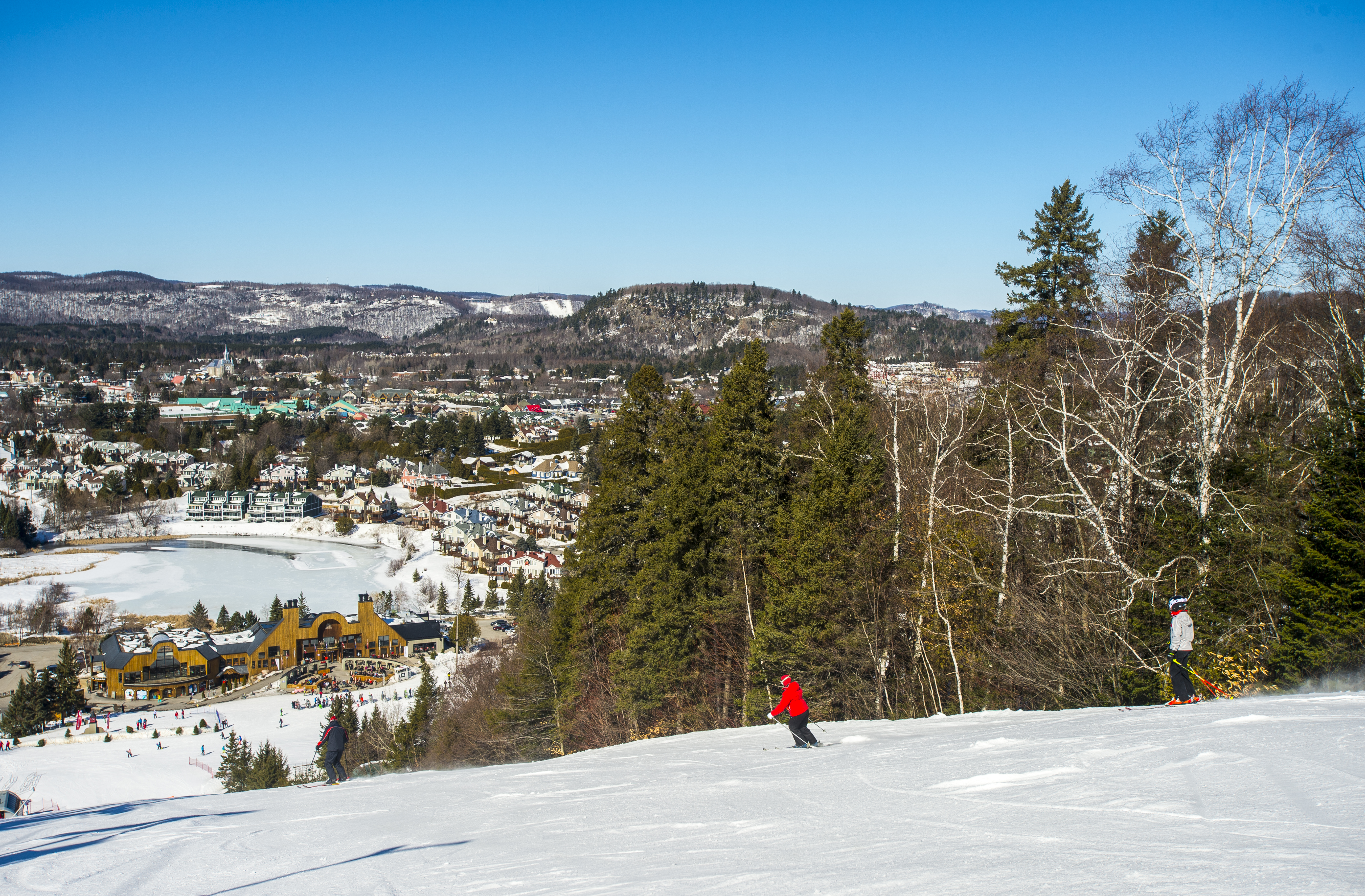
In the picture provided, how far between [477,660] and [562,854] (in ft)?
98.9

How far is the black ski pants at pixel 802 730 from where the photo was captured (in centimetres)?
864

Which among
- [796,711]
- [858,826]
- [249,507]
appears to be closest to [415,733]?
[796,711]

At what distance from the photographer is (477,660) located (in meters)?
33.3

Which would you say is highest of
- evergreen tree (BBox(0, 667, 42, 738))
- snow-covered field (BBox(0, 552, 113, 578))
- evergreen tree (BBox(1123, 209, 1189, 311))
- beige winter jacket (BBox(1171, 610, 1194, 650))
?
evergreen tree (BBox(1123, 209, 1189, 311))

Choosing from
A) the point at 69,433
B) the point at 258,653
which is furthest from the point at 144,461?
the point at 258,653

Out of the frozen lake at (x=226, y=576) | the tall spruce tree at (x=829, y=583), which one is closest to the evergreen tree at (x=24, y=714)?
the frozen lake at (x=226, y=576)

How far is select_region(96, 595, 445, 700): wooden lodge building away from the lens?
3809 centimetres

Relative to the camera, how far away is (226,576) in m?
59.4

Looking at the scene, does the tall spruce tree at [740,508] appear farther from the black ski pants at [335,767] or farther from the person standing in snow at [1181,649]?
the person standing in snow at [1181,649]

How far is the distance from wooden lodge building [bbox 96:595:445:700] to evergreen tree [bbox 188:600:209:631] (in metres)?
1.96

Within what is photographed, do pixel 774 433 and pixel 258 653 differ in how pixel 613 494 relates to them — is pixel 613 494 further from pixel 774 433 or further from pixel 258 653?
pixel 258 653

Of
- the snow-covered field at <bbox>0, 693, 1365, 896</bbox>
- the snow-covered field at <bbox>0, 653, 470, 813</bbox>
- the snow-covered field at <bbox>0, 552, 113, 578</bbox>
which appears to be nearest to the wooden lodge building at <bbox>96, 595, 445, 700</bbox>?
the snow-covered field at <bbox>0, 653, 470, 813</bbox>

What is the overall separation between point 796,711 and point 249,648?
135 ft

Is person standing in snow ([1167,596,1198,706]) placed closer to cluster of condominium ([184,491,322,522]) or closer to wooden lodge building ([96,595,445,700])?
wooden lodge building ([96,595,445,700])
